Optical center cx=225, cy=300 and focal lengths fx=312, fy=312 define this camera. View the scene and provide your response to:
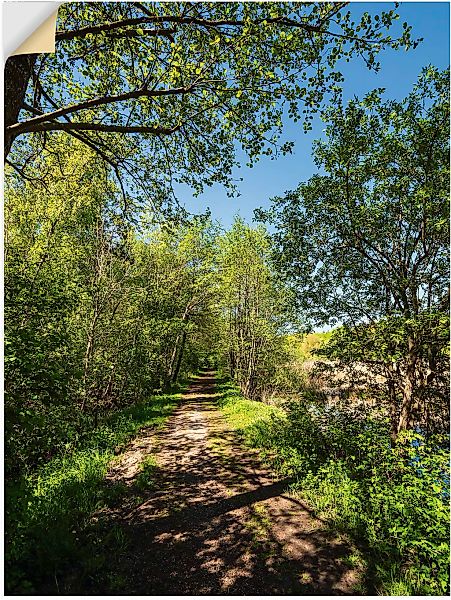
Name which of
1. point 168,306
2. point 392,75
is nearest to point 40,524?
point 392,75

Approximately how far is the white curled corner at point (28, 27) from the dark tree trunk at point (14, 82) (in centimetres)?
21

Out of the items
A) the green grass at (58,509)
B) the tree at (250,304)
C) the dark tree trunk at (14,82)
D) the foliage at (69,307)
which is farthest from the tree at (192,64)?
the tree at (250,304)

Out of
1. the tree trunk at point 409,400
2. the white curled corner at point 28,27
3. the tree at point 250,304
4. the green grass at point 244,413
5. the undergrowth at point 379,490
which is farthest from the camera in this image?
the tree at point 250,304

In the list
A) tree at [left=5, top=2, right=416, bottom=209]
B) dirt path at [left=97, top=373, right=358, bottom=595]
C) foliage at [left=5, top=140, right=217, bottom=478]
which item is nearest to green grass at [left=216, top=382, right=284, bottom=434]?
dirt path at [left=97, top=373, right=358, bottom=595]

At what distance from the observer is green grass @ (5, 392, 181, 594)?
2.73 metres

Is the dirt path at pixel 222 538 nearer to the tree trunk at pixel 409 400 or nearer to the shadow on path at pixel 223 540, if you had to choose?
the shadow on path at pixel 223 540

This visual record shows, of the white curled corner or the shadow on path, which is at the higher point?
the white curled corner

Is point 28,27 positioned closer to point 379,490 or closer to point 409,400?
point 379,490

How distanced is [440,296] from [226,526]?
13.7 ft

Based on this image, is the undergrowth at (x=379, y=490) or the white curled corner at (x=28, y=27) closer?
the white curled corner at (x=28, y=27)

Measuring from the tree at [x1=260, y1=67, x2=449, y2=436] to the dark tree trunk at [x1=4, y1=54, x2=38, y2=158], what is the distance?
4.07 metres

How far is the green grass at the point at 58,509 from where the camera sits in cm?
273

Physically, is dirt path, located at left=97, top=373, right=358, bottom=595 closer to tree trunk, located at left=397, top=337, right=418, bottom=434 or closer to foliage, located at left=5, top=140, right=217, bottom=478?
foliage, located at left=5, top=140, right=217, bottom=478

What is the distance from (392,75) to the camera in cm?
388
